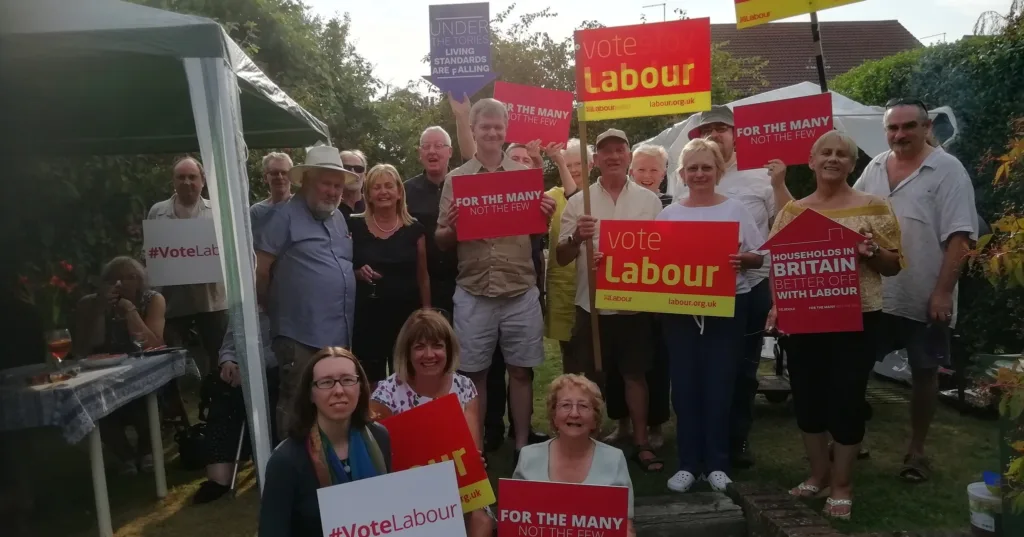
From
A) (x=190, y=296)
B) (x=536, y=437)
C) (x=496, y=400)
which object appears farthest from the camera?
(x=190, y=296)

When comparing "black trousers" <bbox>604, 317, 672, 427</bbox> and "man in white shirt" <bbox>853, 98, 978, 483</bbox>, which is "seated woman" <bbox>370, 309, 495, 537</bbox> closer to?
"black trousers" <bbox>604, 317, 672, 427</bbox>

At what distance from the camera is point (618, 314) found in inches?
177

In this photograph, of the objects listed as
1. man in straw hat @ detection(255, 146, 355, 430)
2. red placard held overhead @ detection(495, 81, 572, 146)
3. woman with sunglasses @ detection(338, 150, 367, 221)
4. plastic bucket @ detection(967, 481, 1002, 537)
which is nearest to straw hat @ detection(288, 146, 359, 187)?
man in straw hat @ detection(255, 146, 355, 430)

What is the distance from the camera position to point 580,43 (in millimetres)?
4465

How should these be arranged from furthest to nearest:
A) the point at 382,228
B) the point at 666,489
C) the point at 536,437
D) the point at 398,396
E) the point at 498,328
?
the point at 536,437 < the point at 382,228 < the point at 498,328 < the point at 666,489 < the point at 398,396

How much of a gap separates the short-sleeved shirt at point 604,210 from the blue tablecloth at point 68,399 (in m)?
2.41

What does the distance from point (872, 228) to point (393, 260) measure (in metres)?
2.48

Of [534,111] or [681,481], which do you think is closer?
[681,481]

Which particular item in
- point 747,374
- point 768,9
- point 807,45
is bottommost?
point 747,374

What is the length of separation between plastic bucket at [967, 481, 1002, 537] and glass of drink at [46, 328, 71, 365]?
4.41m

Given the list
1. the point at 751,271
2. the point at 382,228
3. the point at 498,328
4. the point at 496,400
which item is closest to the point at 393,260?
the point at 382,228

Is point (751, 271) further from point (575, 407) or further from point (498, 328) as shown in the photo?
point (575, 407)

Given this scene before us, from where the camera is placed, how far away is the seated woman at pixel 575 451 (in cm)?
319

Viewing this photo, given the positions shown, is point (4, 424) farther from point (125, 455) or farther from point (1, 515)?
point (125, 455)
